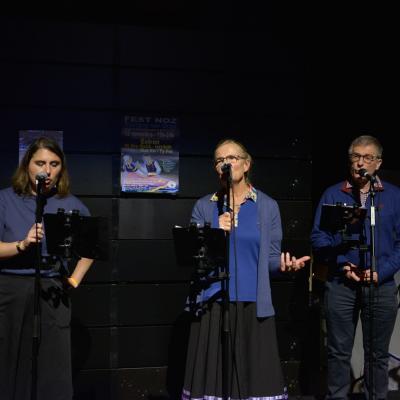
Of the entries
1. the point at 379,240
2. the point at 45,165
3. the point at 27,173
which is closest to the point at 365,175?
the point at 379,240

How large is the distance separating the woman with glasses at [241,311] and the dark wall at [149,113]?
1.13m

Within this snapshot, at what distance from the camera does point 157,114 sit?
15.5 feet

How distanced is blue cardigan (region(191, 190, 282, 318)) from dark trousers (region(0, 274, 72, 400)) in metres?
1.03

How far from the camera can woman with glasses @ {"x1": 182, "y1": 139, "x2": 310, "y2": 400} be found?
348cm

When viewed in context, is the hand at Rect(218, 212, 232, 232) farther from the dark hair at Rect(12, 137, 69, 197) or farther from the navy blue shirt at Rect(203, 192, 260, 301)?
the dark hair at Rect(12, 137, 69, 197)

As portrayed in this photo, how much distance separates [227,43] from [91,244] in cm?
232

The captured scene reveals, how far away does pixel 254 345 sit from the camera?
3.51m

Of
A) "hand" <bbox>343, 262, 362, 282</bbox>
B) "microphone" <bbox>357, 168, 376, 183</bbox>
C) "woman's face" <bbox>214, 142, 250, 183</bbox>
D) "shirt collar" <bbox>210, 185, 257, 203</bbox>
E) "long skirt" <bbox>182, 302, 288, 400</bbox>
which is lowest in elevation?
"long skirt" <bbox>182, 302, 288, 400</bbox>

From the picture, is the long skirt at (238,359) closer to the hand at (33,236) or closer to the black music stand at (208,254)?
the black music stand at (208,254)

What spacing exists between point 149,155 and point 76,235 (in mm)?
1502

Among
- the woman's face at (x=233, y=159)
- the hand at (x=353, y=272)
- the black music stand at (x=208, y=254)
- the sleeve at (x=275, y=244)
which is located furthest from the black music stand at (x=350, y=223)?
the black music stand at (x=208, y=254)

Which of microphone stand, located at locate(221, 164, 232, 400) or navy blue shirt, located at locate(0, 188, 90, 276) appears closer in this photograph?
microphone stand, located at locate(221, 164, 232, 400)

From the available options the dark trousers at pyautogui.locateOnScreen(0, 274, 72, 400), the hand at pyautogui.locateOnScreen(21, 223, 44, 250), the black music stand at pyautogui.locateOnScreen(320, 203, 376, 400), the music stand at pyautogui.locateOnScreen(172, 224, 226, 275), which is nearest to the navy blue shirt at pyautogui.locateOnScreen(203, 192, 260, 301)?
the music stand at pyautogui.locateOnScreen(172, 224, 226, 275)

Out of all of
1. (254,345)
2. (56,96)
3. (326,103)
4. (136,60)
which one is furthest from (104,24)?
(254,345)
